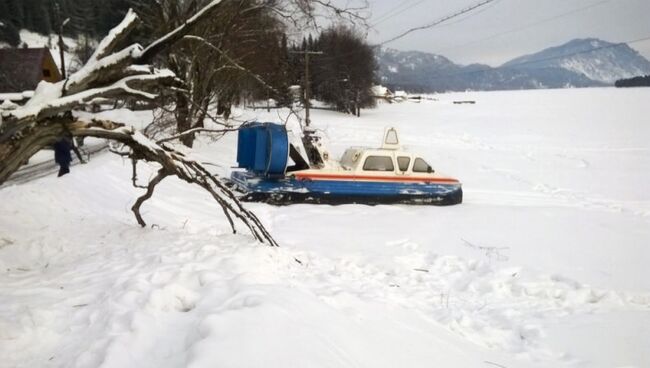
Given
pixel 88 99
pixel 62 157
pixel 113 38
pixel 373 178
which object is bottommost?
pixel 62 157

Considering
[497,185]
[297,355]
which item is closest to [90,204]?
[297,355]

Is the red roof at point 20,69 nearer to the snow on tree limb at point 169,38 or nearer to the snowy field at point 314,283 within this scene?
the snowy field at point 314,283

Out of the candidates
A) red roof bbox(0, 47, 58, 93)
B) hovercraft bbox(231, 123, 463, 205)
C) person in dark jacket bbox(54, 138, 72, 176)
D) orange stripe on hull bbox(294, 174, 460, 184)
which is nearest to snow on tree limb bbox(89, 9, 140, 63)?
hovercraft bbox(231, 123, 463, 205)

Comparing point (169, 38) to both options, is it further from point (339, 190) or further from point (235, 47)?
point (235, 47)

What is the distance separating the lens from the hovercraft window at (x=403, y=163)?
514 inches

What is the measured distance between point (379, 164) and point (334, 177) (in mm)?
1460

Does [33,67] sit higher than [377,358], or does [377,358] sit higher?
[33,67]

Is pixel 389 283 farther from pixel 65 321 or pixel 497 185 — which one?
pixel 497 185

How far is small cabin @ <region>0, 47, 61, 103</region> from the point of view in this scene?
2511 centimetres

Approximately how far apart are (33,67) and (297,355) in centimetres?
4141

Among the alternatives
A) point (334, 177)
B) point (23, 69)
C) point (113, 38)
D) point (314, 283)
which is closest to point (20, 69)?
point (23, 69)

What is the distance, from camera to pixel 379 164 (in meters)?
13.0

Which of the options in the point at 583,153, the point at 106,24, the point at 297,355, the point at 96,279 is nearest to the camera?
the point at 297,355

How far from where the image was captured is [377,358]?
344 centimetres
